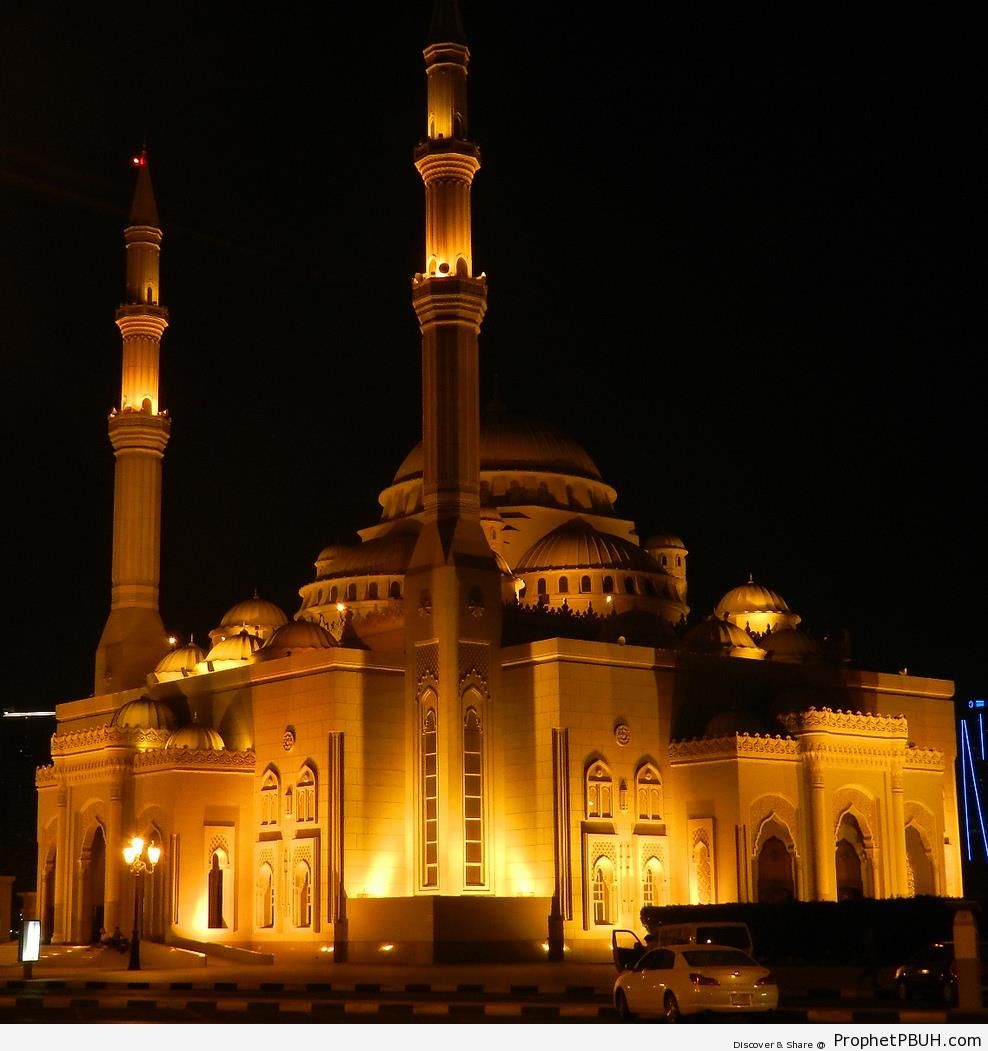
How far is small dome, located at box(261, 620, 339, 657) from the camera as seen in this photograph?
48625 millimetres

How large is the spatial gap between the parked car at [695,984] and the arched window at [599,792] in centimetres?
2264

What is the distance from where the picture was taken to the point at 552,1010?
22.1m

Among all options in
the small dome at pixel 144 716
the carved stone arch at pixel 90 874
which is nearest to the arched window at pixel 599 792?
the small dome at pixel 144 716

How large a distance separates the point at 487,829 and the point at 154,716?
1079 cm

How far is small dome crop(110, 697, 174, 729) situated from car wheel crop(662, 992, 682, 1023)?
30.3 metres

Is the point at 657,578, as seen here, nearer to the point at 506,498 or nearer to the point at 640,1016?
the point at 506,498

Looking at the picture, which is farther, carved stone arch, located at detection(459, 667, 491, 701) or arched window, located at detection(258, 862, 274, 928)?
arched window, located at detection(258, 862, 274, 928)

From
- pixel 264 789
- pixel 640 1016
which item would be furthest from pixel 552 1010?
pixel 264 789

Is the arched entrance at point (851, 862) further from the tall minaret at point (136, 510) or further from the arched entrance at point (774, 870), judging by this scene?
the tall minaret at point (136, 510)

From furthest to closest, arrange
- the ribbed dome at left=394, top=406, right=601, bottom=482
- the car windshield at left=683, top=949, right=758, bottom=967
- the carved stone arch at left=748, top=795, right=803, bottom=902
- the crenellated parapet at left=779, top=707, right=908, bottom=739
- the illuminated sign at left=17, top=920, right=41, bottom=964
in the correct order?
the ribbed dome at left=394, top=406, right=601, bottom=482 → the crenellated parapet at left=779, top=707, right=908, bottom=739 → the carved stone arch at left=748, top=795, right=803, bottom=902 → the illuminated sign at left=17, top=920, right=41, bottom=964 → the car windshield at left=683, top=949, right=758, bottom=967

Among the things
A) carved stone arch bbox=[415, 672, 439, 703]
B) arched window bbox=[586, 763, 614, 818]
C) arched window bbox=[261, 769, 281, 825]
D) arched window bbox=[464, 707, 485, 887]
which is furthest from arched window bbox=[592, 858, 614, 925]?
arched window bbox=[261, 769, 281, 825]

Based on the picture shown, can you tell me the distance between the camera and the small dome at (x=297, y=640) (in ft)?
160

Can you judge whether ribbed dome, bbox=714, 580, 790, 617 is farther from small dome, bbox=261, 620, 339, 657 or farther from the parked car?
the parked car

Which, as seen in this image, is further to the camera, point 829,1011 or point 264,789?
point 264,789
